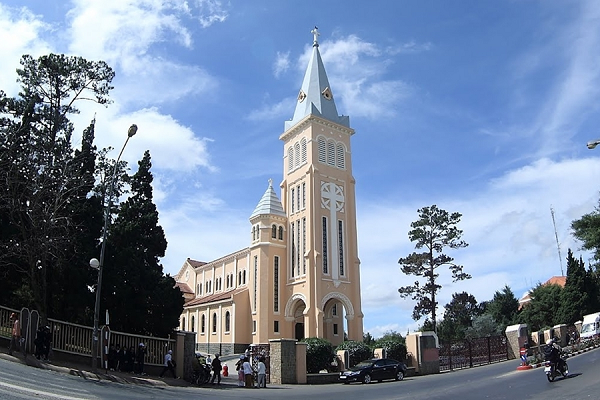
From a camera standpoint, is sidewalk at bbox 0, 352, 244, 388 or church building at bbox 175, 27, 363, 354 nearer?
sidewalk at bbox 0, 352, 244, 388

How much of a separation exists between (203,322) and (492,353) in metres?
29.7

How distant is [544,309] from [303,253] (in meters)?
26.3

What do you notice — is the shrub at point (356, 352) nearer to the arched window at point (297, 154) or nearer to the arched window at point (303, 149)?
the arched window at point (303, 149)

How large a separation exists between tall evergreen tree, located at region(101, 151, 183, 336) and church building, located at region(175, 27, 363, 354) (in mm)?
18306

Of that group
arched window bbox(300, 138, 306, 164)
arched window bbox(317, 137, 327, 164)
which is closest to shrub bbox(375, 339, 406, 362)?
arched window bbox(317, 137, 327, 164)

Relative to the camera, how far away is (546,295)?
5425 centimetres

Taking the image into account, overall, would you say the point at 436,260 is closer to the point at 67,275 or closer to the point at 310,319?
the point at 310,319

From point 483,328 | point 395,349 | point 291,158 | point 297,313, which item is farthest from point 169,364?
point 483,328

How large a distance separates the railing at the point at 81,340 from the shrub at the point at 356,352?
32.5 feet

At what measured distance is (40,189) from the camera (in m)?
23.3

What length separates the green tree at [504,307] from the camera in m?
60.5

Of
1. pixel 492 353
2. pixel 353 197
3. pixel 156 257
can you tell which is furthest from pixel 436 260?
pixel 156 257

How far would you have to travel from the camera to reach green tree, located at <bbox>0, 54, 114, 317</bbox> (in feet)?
75.9

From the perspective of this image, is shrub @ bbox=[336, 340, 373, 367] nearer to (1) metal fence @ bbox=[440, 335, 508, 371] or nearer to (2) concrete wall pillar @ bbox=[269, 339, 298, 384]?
(1) metal fence @ bbox=[440, 335, 508, 371]
